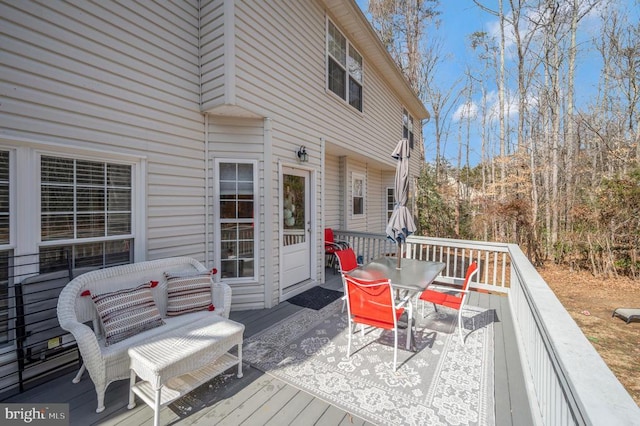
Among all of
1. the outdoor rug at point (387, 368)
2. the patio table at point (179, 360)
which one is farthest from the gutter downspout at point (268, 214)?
the patio table at point (179, 360)

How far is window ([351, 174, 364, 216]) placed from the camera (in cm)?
818

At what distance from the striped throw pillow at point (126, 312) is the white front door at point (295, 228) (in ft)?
7.34

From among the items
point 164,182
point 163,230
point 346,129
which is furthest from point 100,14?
point 346,129

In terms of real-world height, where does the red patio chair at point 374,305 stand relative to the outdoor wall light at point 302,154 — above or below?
below

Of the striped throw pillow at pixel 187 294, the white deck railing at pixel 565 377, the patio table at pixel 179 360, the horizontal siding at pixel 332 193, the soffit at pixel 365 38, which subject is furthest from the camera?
the horizontal siding at pixel 332 193

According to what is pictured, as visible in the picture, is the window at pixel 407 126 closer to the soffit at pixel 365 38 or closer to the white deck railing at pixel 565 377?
the soffit at pixel 365 38

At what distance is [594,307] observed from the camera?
17.1ft

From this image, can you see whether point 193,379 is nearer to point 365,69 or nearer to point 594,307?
point 594,307

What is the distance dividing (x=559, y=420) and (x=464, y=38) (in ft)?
50.7

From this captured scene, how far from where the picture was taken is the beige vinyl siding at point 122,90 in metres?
2.59

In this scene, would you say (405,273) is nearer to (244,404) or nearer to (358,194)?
(244,404)

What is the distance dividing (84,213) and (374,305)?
3253 millimetres

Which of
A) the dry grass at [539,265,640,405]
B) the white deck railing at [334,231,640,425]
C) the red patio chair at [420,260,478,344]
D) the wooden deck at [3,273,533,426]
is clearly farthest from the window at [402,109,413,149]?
the wooden deck at [3,273,533,426]

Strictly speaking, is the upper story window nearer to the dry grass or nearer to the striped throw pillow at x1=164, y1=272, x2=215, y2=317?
the striped throw pillow at x1=164, y1=272, x2=215, y2=317
